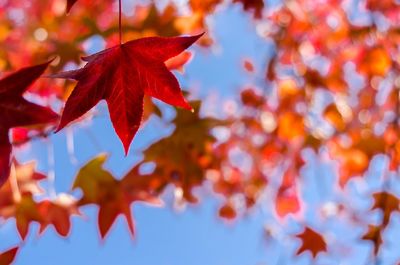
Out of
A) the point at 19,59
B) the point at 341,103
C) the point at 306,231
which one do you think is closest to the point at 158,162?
the point at 306,231

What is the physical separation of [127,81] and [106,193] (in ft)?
3.12

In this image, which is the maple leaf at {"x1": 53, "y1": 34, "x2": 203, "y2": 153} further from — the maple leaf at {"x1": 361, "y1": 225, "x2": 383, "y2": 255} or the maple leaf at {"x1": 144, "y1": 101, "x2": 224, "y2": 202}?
the maple leaf at {"x1": 361, "y1": 225, "x2": 383, "y2": 255}

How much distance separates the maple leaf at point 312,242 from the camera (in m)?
2.50

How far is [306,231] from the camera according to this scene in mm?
2537

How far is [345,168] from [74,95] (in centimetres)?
264

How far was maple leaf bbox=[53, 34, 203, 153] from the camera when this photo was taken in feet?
3.24

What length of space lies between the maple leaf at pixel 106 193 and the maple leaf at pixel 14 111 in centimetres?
62

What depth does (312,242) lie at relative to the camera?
252 centimetres

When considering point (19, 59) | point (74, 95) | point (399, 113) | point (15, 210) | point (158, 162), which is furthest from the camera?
point (19, 59)

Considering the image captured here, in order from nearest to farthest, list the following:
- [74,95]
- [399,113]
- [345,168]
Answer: [74,95] < [399,113] < [345,168]

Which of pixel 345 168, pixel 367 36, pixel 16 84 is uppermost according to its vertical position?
pixel 16 84

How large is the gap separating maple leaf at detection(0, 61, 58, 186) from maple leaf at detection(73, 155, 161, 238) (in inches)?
24.4

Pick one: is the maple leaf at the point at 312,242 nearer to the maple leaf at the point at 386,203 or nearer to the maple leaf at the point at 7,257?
the maple leaf at the point at 386,203

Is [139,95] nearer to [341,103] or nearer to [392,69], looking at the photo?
[392,69]
